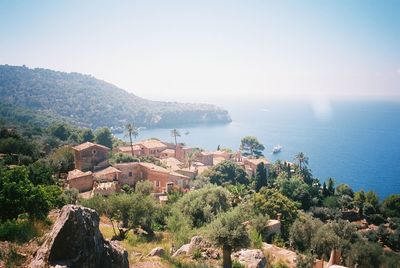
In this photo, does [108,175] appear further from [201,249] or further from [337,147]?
[337,147]

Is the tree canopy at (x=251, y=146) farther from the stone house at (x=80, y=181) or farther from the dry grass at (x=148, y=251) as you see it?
the dry grass at (x=148, y=251)

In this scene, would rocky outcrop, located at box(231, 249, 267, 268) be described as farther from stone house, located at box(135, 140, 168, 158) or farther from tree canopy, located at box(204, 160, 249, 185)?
stone house, located at box(135, 140, 168, 158)

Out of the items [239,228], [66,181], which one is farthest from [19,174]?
[66,181]

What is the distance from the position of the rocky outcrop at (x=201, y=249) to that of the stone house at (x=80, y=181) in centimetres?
2354

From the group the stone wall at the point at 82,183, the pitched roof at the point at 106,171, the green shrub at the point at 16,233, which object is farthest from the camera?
the pitched roof at the point at 106,171

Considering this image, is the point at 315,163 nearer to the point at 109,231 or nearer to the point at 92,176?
the point at 92,176

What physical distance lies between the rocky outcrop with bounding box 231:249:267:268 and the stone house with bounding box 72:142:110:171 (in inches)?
Answer: 1304

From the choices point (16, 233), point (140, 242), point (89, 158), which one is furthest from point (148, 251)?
point (89, 158)

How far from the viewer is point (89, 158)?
157 ft

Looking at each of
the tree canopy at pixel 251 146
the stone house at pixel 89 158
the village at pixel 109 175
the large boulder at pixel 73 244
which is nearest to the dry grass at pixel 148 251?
the large boulder at pixel 73 244

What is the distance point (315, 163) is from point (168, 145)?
2311 inches

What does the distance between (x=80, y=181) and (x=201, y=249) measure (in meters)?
24.8

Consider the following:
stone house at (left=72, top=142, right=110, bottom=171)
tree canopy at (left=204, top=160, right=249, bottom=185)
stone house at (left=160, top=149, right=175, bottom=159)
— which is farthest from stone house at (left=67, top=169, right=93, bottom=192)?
stone house at (left=160, top=149, right=175, bottom=159)

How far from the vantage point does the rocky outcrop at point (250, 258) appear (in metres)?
17.7
